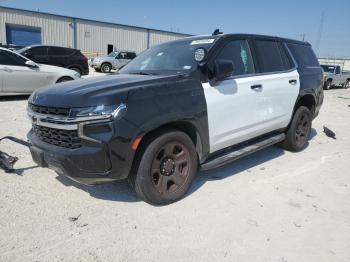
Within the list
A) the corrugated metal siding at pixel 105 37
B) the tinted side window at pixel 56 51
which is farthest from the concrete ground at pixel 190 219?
the corrugated metal siding at pixel 105 37

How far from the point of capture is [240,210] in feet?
12.0

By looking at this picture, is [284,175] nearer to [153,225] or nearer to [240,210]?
[240,210]

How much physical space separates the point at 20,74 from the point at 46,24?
1100 inches

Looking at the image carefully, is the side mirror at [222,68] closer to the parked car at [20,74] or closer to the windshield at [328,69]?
the parked car at [20,74]

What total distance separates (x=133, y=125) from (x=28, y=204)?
1523 millimetres

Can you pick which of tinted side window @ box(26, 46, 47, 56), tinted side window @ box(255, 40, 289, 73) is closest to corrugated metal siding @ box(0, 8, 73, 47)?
tinted side window @ box(26, 46, 47, 56)

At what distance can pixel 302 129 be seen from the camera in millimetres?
5945

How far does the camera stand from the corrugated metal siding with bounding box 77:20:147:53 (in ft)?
121

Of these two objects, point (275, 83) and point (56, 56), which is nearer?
point (275, 83)

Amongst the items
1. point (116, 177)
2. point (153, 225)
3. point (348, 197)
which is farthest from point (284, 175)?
point (116, 177)

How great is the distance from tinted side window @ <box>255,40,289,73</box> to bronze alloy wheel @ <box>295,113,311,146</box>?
106 cm

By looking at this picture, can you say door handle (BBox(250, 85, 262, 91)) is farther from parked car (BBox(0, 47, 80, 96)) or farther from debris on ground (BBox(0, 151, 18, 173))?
parked car (BBox(0, 47, 80, 96))

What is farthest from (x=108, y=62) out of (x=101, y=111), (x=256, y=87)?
(x=101, y=111)

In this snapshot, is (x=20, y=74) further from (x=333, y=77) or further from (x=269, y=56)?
(x=333, y=77)
